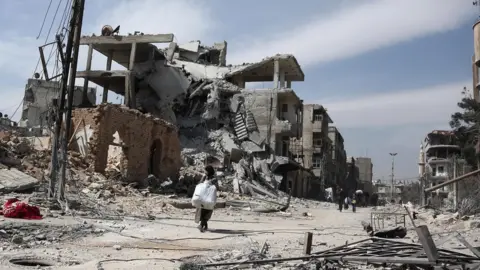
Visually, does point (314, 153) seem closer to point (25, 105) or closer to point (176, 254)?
point (25, 105)

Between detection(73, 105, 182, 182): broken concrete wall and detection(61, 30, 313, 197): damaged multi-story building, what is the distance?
644 cm

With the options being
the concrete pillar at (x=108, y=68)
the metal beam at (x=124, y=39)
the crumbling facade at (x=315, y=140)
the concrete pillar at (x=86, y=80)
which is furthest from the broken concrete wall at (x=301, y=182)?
the concrete pillar at (x=86, y=80)

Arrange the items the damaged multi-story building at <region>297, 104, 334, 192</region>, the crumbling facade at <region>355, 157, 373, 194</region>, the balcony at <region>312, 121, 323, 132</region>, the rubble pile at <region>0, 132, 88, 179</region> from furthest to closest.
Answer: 1. the crumbling facade at <region>355, 157, 373, 194</region>
2. the damaged multi-story building at <region>297, 104, 334, 192</region>
3. the balcony at <region>312, 121, 323, 132</region>
4. the rubble pile at <region>0, 132, 88, 179</region>

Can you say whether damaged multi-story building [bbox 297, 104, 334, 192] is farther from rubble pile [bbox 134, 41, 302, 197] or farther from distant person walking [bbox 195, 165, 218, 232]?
distant person walking [bbox 195, 165, 218, 232]

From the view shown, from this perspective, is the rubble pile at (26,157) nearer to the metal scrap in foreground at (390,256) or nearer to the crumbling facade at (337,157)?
the metal scrap in foreground at (390,256)

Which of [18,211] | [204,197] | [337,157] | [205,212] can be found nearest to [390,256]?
[204,197]

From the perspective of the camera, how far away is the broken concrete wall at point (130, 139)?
19.7m

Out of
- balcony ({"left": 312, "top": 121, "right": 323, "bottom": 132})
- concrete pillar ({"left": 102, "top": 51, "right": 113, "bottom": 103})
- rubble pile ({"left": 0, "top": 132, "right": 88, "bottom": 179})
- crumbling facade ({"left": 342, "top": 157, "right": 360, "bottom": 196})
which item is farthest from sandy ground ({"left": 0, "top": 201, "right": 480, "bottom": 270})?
crumbling facade ({"left": 342, "top": 157, "right": 360, "bottom": 196})

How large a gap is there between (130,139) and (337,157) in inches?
2045

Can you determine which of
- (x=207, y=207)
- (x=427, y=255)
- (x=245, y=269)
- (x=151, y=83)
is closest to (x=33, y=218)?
(x=207, y=207)

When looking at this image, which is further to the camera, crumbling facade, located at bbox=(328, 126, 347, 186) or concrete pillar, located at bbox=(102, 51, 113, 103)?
crumbling facade, located at bbox=(328, 126, 347, 186)

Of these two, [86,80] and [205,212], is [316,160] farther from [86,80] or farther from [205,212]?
[205,212]

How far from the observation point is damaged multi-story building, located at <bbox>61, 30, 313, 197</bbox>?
115 feet

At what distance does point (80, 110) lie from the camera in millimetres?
20312
